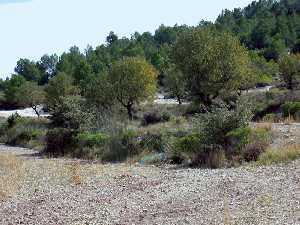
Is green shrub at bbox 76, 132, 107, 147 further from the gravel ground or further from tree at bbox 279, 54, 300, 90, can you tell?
tree at bbox 279, 54, 300, 90

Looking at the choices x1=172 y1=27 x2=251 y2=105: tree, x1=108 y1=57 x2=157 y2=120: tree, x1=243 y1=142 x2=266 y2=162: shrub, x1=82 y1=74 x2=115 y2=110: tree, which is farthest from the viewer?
x1=82 y1=74 x2=115 y2=110: tree

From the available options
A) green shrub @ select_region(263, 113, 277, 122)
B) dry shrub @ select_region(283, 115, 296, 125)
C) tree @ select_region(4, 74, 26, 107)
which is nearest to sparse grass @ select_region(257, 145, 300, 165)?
dry shrub @ select_region(283, 115, 296, 125)

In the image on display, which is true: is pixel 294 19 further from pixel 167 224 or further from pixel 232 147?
pixel 167 224

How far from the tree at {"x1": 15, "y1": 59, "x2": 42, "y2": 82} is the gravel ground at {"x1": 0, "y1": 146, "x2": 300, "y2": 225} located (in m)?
128

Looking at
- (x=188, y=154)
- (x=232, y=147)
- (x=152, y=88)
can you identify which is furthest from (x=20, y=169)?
(x=152, y=88)

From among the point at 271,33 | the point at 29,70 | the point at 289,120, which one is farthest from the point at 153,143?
the point at 29,70

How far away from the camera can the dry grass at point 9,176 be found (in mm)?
19656

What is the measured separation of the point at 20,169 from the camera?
87.5ft

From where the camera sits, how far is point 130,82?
54.9 meters

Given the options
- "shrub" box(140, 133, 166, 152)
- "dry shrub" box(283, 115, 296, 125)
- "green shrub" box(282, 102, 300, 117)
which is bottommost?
"shrub" box(140, 133, 166, 152)

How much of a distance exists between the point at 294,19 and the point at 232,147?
10384 cm

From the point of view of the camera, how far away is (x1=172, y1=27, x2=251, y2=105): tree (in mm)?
38938

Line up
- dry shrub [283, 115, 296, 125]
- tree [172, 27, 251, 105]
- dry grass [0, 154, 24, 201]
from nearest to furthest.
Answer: dry grass [0, 154, 24, 201]
dry shrub [283, 115, 296, 125]
tree [172, 27, 251, 105]

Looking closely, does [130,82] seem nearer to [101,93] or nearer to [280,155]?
[101,93]
